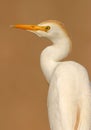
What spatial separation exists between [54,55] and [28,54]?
83 cm

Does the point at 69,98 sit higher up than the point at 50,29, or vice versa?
the point at 50,29

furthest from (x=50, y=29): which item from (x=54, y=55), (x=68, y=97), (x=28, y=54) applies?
(x=28, y=54)

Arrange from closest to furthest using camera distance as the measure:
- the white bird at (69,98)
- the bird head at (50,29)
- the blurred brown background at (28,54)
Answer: the white bird at (69,98) < the bird head at (50,29) < the blurred brown background at (28,54)

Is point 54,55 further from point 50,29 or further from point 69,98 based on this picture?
point 69,98

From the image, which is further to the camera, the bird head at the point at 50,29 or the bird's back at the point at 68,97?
the bird head at the point at 50,29

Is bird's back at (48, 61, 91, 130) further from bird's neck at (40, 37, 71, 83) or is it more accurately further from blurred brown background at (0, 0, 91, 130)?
blurred brown background at (0, 0, 91, 130)

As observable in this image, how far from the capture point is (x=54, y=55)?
133 cm

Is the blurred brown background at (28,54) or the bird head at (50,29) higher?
the bird head at (50,29)

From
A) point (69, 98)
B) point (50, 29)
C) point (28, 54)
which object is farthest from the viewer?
point (28, 54)

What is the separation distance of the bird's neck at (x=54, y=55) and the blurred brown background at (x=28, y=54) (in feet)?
2.69

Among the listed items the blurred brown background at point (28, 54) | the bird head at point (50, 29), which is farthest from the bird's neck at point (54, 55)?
the blurred brown background at point (28, 54)

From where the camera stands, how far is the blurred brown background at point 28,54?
2156 mm

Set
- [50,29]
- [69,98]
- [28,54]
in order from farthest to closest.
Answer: [28,54] < [50,29] < [69,98]

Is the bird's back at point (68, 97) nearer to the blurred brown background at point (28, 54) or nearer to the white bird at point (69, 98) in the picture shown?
the white bird at point (69, 98)
